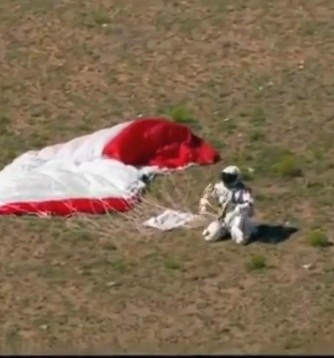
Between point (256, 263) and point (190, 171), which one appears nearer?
point (256, 263)

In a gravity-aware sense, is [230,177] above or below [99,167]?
above

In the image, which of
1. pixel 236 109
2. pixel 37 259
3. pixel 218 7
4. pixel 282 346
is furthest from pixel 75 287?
pixel 218 7

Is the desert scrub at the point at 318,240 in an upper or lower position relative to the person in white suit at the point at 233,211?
lower

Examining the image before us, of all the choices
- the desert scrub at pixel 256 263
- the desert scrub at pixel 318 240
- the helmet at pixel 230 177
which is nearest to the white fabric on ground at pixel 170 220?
the helmet at pixel 230 177

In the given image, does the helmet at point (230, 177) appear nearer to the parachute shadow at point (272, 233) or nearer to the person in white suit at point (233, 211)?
the person in white suit at point (233, 211)

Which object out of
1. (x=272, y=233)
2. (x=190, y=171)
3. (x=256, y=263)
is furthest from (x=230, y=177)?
(x=190, y=171)

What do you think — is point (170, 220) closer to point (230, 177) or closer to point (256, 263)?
point (230, 177)

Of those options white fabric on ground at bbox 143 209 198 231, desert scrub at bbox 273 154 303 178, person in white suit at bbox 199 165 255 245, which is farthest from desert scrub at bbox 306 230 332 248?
desert scrub at bbox 273 154 303 178
